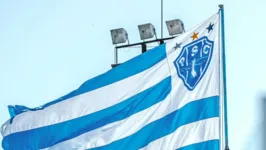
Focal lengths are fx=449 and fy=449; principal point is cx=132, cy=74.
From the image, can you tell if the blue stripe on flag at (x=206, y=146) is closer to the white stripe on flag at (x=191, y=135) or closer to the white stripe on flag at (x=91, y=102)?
the white stripe on flag at (x=191, y=135)

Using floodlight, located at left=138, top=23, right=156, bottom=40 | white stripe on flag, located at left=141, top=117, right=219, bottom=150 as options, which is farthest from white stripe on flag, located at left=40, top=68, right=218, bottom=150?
floodlight, located at left=138, top=23, right=156, bottom=40

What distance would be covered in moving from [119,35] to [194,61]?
1.57 meters

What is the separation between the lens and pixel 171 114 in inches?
113

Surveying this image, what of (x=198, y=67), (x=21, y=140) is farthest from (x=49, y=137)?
(x=198, y=67)

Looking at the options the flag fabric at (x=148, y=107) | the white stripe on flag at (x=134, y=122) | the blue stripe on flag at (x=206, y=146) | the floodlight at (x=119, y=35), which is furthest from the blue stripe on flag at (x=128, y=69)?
the floodlight at (x=119, y=35)

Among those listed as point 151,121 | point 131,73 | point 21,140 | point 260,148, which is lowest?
point 260,148

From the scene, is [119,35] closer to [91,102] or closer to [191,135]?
[91,102]

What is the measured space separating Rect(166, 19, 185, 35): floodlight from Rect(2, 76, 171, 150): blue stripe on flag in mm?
1161

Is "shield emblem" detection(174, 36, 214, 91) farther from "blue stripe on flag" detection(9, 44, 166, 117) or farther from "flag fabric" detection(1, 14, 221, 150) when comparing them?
"blue stripe on flag" detection(9, 44, 166, 117)

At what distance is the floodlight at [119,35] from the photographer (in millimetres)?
4348

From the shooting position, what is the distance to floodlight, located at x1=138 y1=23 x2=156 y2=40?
4.16 metres

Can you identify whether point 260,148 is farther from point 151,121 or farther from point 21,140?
point 21,140

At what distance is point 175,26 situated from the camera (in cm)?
405

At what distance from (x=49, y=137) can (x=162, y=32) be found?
171 centimetres
